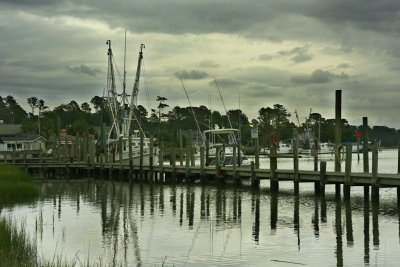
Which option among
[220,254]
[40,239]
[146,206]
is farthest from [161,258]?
[146,206]

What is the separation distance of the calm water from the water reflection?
0.03 m

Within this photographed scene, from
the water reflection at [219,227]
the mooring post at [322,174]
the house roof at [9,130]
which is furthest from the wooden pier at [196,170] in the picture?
the house roof at [9,130]

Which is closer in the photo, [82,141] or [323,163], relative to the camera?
[323,163]

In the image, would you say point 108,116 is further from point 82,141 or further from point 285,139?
point 285,139

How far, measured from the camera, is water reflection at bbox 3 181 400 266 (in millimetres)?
20328

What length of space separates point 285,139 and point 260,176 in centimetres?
13808

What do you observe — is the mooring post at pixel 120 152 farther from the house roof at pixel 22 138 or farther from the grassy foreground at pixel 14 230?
the house roof at pixel 22 138

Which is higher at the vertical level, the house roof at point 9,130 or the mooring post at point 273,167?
the house roof at point 9,130

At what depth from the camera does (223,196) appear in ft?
127

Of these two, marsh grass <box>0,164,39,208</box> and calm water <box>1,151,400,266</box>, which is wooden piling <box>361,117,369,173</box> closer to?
calm water <box>1,151,400,266</box>

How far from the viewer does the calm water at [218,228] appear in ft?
66.0

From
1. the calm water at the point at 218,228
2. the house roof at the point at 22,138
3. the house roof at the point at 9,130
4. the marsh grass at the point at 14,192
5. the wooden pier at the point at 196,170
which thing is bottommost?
the calm water at the point at 218,228

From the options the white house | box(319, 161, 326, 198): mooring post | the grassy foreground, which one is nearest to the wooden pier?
box(319, 161, 326, 198): mooring post

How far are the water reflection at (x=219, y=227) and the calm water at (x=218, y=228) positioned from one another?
1.3 inches
